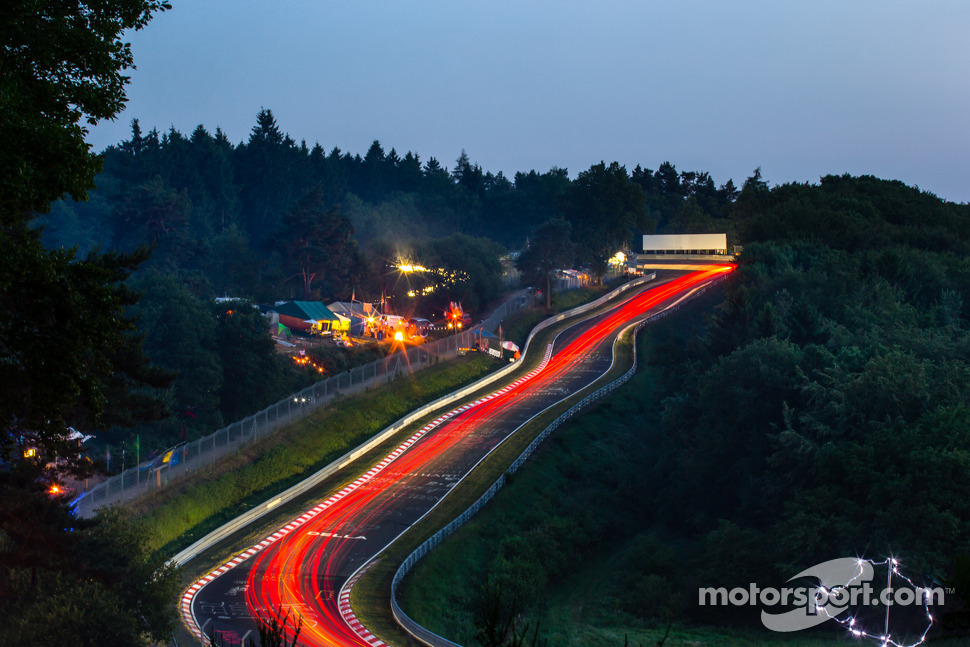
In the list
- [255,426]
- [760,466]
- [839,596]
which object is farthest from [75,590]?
[760,466]

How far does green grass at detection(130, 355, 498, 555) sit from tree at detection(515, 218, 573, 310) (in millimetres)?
27299

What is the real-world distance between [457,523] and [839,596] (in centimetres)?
1829

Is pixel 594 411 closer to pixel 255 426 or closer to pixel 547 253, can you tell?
pixel 255 426

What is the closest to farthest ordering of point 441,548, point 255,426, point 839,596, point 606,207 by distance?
1. point 839,596
2. point 441,548
3. point 255,426
4. point 606,207

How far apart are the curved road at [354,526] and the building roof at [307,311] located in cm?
2448

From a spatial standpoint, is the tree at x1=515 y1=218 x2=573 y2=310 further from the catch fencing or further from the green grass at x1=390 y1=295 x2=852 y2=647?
the green grass at x1=390 y1=295 x2=852 y2=647

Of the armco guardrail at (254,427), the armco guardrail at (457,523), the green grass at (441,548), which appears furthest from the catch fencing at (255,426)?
the armco guardrail at (457,523)

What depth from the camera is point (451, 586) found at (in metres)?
36.9

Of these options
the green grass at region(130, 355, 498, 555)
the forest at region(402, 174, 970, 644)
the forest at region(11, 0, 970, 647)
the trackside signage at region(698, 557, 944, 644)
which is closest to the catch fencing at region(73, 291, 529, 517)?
the green grass at region(130, 355, 498, 555)

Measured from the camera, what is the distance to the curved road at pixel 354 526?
3097 centimetres

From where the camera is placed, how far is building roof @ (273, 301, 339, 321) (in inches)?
3366

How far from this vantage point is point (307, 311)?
8575 cm

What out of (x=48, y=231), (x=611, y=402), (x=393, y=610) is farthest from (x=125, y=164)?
(x=393, y=610)

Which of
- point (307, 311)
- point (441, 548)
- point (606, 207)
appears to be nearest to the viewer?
point (441, 548)
